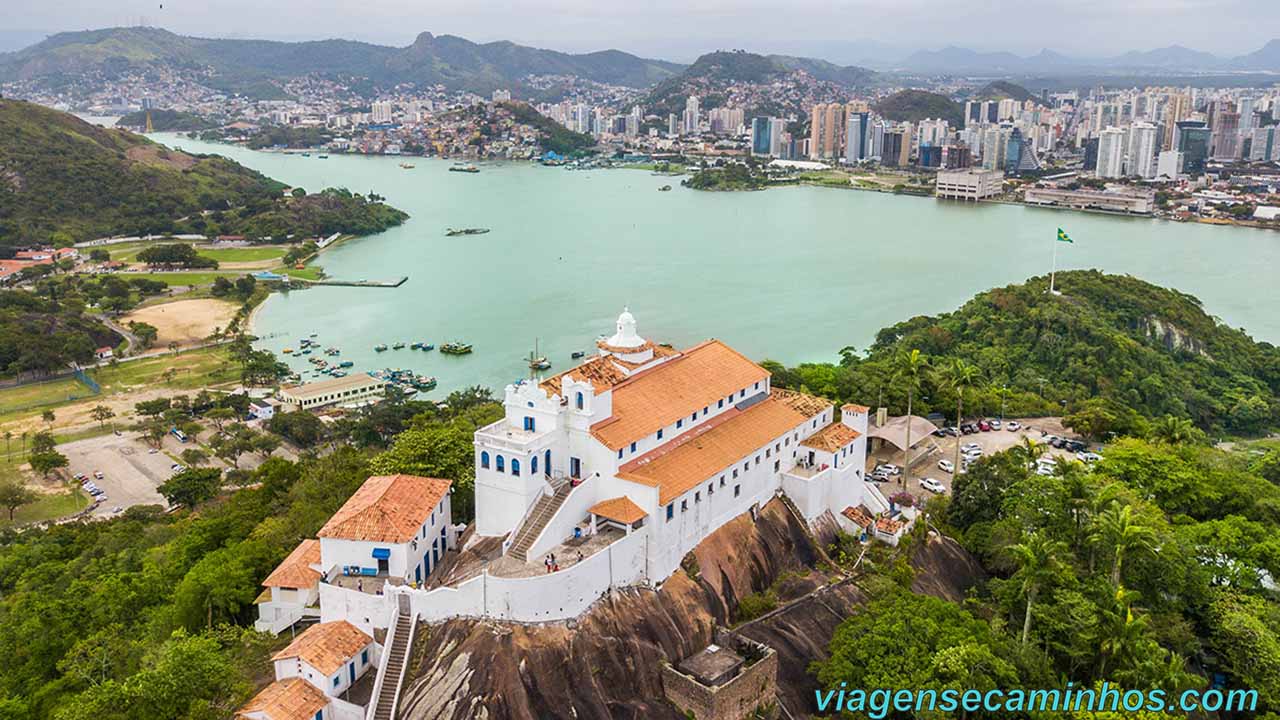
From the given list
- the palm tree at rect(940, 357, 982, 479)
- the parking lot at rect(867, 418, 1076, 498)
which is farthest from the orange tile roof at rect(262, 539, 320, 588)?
the palm tree at rect(940, 357, 982, 479)

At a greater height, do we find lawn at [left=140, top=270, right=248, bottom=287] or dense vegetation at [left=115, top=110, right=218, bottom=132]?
dense vegetation at [left=115, top=110, right=218, bottom=132]

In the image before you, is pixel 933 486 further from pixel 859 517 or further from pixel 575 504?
pixel 575 504

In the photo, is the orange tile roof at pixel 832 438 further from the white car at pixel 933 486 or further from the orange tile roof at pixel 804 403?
the white car at pixel 933 486

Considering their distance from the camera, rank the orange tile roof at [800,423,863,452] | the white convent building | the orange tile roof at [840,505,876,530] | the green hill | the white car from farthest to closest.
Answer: the green hill < the white car < the orange tile roof at [800,423,863,452] < the orange tile roof at [840,505,876,530] < the white convent building

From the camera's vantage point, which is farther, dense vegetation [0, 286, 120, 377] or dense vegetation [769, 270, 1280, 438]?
dense vegetation [0, 286, 120, 377]

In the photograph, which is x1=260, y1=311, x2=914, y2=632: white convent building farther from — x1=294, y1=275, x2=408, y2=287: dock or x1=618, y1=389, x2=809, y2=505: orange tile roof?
x1=294, y1=275, x2=408, y2=287: dock

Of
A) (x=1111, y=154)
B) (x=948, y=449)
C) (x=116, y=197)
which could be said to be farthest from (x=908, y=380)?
(x=1111, y=154)
